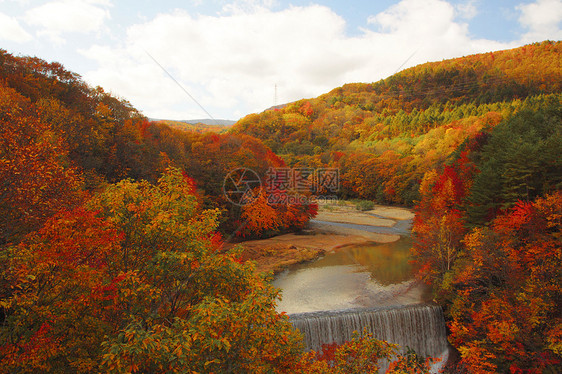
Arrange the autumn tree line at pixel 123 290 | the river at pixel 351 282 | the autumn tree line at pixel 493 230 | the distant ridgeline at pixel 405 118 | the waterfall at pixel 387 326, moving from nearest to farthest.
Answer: the autumn tree line at pixel 123 290
the autumn tree line at pixel 493 230
the waterfall at pixel 387 326
the river at pixel 351 282
the distant ridgeline at pixel 405 118

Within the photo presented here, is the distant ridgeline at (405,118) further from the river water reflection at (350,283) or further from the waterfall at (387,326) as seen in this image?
the waterfall at (387,326)

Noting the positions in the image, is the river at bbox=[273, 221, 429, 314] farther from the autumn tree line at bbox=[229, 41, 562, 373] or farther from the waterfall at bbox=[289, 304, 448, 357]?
the autumn tree line at bbox=[229, 41, 562, 373]

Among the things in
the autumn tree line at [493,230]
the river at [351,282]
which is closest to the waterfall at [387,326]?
the autumn tree line at [493,230]

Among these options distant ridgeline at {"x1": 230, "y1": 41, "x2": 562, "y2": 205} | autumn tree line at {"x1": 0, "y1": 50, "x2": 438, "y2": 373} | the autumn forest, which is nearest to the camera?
autumn tree line at {"x1": 0, "y1": 50, "x2": 438, "y2": 373}

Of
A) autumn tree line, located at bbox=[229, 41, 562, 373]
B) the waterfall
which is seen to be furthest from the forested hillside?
autumn tree line, located at bbox=[229, 41, 562, 373]

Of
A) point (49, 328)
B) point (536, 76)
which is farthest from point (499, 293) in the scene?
point (536, 76)

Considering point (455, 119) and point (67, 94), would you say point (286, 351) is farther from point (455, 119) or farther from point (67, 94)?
point (455, 119)
